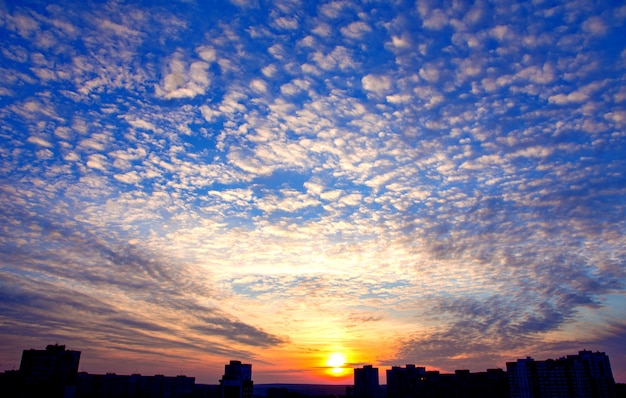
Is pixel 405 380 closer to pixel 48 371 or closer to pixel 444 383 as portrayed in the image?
pixel 444 383

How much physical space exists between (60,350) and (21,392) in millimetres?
9979

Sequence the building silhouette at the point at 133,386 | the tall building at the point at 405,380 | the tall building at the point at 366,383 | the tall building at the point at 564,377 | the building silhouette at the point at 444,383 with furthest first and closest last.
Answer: the tall building at the point at 366,383 < the tall building at the point at 405,380 < the building silhouette at the point at 444,383 < the building silhouette at the point at 133,386 < the tall building at the point at 564,377

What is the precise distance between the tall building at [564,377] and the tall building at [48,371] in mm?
101452

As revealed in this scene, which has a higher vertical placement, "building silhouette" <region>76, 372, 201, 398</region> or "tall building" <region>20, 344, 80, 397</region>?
"tall building" <region>20, 344, 80, 397</region>

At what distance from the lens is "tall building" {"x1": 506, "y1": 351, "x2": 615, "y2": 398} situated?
90750 millimetres

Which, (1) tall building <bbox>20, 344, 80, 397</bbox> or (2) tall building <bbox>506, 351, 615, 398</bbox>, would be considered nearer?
(1) tall building <bbox>20, 344, 80, 397</bbox>

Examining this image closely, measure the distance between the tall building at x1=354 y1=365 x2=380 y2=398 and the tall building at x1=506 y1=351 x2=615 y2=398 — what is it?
53720mm

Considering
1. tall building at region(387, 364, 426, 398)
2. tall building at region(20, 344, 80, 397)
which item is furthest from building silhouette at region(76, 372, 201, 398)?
tall building at region(387, 364, 426, 398)

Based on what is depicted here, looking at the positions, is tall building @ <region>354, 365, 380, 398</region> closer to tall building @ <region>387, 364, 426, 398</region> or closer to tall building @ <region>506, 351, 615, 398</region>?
tall building @ <region>387, 364, 426, 398</region>

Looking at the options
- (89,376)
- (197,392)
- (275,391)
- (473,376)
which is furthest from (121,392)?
(473,376)

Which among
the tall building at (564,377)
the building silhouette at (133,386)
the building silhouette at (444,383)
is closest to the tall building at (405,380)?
the building silhouette at (444,383)

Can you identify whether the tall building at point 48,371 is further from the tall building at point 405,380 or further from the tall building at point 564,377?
the tall building at point 564,377

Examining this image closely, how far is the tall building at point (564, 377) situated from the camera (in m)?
90.8

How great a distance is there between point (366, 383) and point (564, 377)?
69825 millimetres
